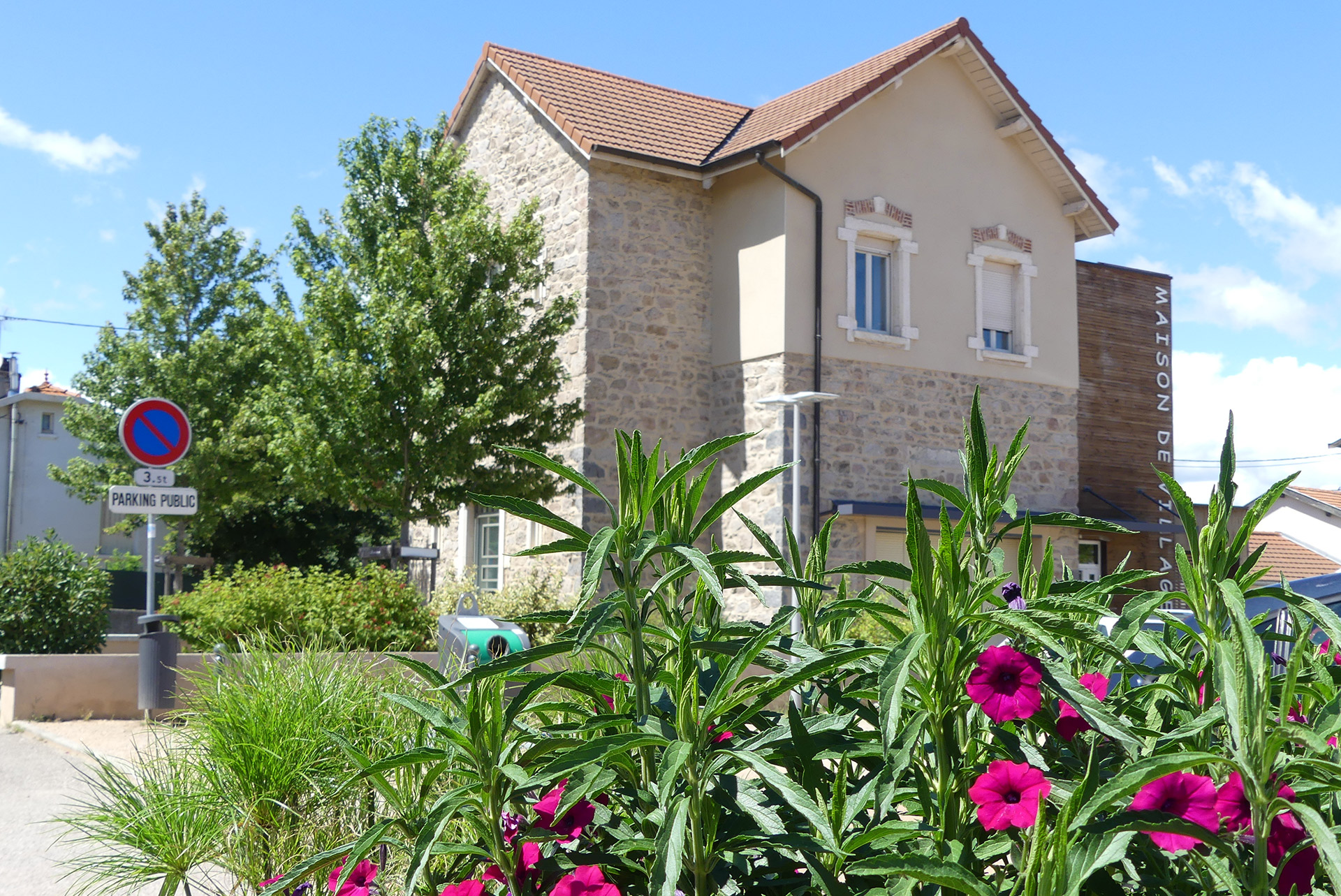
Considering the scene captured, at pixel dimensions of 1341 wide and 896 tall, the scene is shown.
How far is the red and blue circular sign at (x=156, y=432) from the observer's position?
32.3 ft

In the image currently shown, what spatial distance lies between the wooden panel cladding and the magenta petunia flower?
1883cm

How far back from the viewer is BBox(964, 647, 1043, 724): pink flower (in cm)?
195

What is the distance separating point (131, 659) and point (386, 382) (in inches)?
201

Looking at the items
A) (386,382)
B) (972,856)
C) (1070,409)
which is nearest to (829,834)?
(972,856)

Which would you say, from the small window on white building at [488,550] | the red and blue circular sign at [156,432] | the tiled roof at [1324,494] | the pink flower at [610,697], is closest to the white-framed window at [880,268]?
the small window on white building at [488,550]

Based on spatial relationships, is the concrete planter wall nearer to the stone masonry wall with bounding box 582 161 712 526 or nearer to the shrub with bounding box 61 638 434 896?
the stone masonry wall with bounding box 582 161 712 526

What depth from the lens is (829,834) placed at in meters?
1.89

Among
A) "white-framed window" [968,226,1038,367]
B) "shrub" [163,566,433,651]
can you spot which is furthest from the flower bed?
"white-framed window" [968,226,1038,367]

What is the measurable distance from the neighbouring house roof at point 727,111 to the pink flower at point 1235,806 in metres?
14.5

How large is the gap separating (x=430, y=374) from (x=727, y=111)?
7.70 metres

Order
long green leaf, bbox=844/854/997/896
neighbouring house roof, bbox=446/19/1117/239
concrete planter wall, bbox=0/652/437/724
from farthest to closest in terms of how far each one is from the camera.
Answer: neighbouring house roof, bbox=446/19/1117/239, concrete planter wall, bbox=0/652/437/724, long green leaf, bbox=844/854/997/896

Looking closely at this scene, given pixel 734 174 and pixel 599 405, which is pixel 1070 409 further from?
pixel 599 405

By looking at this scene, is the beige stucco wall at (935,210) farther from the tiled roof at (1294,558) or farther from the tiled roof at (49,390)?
the tiled roof at (49,390)

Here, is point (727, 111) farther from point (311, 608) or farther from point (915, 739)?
point (915, 739)
